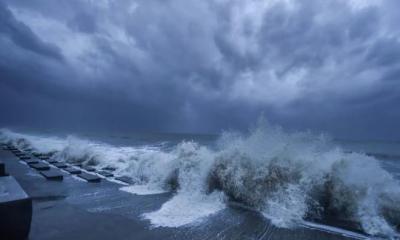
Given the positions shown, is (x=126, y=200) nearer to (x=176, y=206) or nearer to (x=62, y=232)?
(x=176, y=206)

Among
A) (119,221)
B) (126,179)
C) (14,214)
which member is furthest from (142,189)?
(14,214)

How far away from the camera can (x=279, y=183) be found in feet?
18.2

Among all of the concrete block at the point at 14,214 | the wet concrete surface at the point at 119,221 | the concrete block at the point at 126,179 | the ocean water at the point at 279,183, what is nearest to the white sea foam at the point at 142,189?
the ocean water at the point at 279,183

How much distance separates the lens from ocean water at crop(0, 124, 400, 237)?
4.61 meters

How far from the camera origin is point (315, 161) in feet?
19.0

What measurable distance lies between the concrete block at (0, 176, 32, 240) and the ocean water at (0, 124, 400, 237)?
1.92 metres

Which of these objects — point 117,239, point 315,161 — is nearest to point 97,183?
point 117,239

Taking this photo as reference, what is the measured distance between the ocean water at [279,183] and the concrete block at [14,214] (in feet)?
6.31

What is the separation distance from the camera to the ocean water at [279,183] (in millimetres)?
4613

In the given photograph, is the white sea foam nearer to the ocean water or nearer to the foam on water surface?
the ocean water

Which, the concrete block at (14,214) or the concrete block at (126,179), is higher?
the concrete block at (126,179)

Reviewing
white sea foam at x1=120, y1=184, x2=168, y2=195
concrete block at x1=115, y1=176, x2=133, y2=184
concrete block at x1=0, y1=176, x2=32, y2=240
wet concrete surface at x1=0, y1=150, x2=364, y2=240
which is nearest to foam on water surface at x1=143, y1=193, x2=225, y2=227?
wet concrete surface at x1=0, y1=150, x2=364, y2=240

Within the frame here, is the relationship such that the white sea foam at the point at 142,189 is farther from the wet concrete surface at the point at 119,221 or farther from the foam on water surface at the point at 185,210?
the foam on water surface at the point at 185,210

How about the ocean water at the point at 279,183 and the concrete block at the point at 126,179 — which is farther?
the concrete block at the point at 126,179
